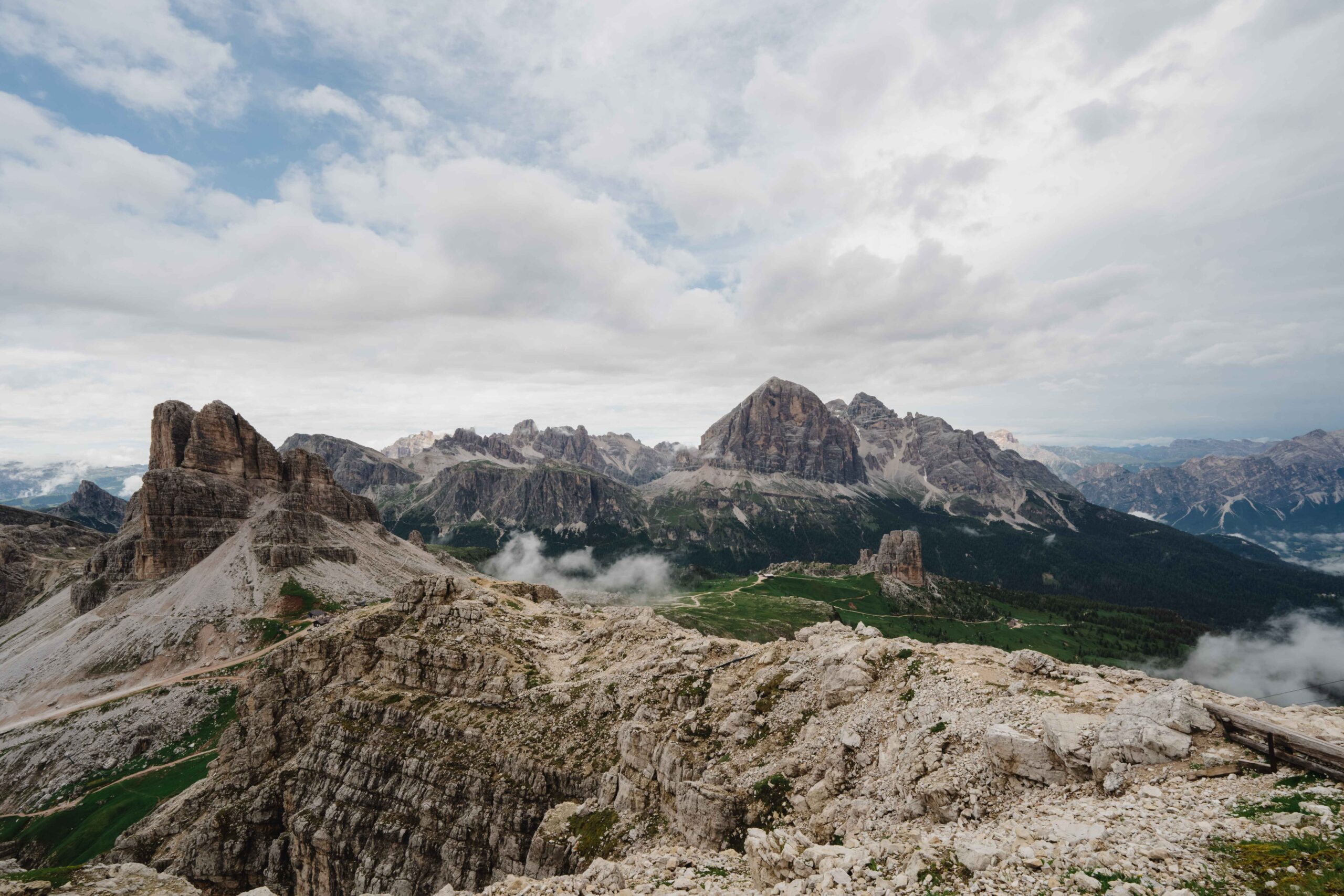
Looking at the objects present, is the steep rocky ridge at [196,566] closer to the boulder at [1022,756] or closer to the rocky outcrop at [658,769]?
the rocky outcrop at [658,769]

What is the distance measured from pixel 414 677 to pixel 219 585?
440 feet

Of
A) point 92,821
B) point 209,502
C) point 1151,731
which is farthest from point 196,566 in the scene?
point 1151,731

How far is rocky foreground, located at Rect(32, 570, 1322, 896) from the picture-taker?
52.9 ft

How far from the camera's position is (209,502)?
534 feet

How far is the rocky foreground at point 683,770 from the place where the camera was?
16109 millimetres

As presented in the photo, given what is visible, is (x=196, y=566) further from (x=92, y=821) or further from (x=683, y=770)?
(x=683, y=770)

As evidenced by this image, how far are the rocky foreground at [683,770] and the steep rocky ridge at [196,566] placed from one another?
303 feet

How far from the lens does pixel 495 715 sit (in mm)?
44406

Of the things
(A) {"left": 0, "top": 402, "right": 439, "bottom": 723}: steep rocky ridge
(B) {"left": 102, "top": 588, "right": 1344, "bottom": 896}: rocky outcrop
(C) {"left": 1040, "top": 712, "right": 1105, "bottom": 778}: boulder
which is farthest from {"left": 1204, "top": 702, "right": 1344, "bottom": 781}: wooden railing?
(A) {"left": 0, "top": 402, "right": 439, "bottom": 723}: steep rocky ridge

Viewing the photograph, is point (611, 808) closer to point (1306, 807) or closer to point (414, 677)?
point (414, 677)

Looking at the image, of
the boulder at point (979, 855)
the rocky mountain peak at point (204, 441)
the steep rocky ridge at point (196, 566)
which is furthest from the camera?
the rocky mountain peak at point (204, 441)

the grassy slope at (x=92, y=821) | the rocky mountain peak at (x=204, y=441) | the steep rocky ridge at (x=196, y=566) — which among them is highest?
the rocky mountain peak at (x=204, y=441)

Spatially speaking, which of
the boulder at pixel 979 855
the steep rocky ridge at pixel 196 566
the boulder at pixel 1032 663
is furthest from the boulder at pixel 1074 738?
the steep rocky ridge at pixel 196 566

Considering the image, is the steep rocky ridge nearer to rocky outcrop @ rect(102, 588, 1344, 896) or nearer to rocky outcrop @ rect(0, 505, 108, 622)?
rocky outcrop @ rect(0, 505, 108, 622)
